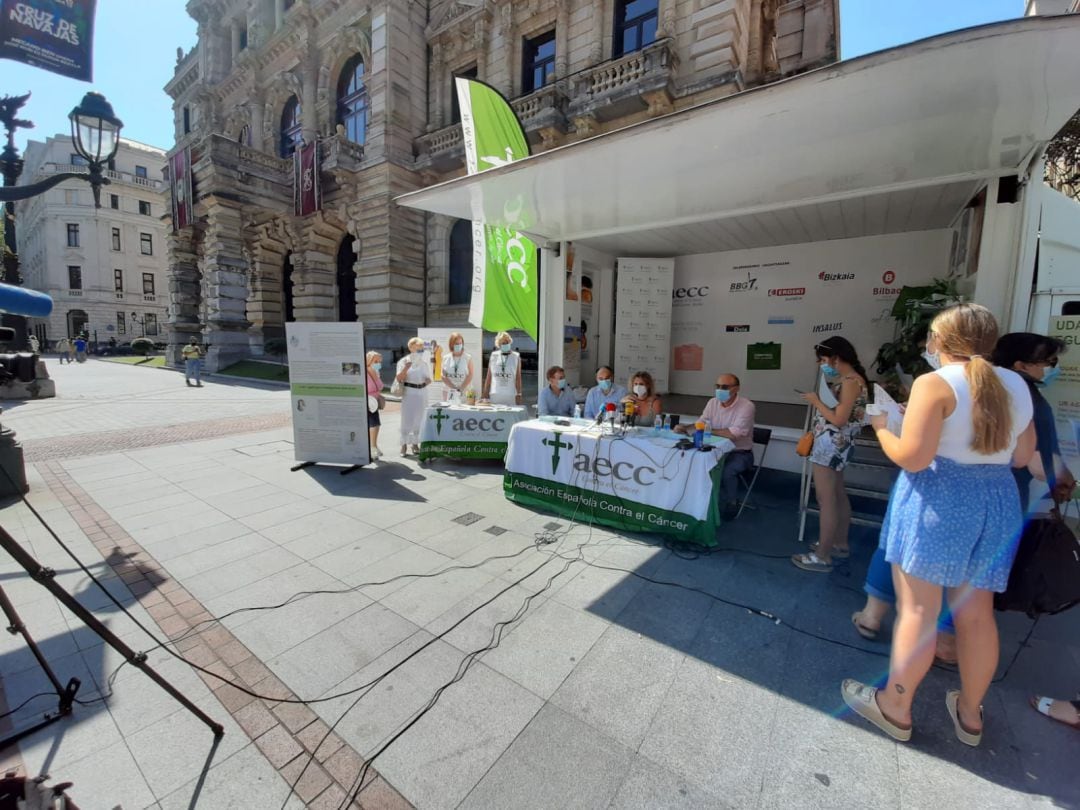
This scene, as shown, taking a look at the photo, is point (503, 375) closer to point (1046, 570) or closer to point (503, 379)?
point (503, 379)

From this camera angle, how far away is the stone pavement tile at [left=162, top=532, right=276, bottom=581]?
3.59m

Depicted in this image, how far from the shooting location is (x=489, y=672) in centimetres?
250

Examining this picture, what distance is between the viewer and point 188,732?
6.93ft

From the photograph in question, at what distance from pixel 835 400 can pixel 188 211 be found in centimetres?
2524

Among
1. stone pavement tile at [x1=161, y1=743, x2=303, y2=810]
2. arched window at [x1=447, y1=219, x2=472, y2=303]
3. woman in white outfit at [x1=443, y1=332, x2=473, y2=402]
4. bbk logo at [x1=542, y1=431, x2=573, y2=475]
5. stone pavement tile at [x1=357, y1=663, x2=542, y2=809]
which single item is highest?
arched window at [x1=447, y1=219, x2=472, y2=303]

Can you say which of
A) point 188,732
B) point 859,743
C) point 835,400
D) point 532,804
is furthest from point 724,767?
point 835,400

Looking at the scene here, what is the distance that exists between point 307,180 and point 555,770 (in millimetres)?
21282

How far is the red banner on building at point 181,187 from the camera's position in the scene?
766 inches

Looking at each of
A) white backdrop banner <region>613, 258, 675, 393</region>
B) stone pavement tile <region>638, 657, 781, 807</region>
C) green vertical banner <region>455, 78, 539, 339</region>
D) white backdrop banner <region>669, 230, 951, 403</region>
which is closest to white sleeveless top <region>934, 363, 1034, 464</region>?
stone pavement tile <region>638, 657, 781, 807</region>

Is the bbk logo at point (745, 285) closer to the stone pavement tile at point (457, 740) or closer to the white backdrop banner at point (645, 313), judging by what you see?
the white backdrop banner at point (645, 313)

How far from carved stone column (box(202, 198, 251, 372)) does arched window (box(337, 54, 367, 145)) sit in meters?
5.78

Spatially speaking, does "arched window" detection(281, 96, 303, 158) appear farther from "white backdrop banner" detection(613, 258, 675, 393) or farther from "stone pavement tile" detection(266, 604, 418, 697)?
"stone pavement tile" detection(266, 604, 418, 697)

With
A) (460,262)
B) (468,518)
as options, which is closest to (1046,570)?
(468,518)

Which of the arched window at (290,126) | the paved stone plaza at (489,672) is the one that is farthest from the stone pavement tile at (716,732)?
the arched window at (290,126)
